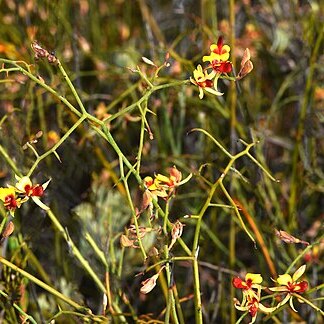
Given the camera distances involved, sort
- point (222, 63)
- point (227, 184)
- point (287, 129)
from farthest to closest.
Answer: point (287, 129)
point (227, 184)
point (222, 63)

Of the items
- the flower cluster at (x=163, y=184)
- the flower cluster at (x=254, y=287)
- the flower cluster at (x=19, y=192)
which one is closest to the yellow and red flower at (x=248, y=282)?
the flower cluster at (x=254, y=287)

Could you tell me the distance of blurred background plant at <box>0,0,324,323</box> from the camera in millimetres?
1259

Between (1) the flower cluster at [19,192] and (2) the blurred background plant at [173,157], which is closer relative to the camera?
(1) the flower cluster at [19,192]

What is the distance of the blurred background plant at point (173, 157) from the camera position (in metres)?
1.26

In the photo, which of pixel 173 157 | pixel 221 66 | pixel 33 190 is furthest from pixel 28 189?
pixel 173 157

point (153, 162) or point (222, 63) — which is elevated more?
point (222, 63)

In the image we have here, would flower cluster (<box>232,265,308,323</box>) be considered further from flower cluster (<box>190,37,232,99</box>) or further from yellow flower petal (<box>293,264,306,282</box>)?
flower cluster (<box>190,37,232,99</box>)

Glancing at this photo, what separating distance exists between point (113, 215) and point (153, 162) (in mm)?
214

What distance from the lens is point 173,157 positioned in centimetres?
147

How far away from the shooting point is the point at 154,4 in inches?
87.4

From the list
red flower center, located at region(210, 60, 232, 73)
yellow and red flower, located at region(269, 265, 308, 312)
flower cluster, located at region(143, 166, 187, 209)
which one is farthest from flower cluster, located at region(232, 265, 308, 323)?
red flower center, located at region(210, 60, 232, 73)

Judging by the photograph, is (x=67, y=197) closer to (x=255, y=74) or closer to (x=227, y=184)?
(x=227, y=184)

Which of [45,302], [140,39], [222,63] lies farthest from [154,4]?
[222,63]

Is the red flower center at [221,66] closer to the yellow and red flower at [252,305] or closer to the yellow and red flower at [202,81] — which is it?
the yellow and red flower at [202,81]
